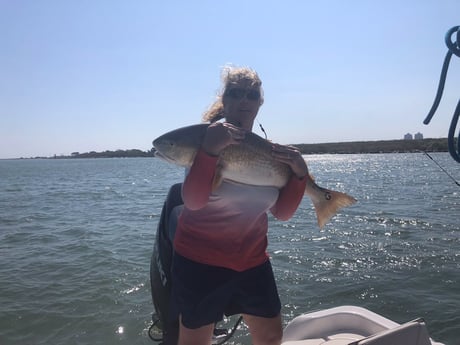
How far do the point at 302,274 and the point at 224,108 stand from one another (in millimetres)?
6882

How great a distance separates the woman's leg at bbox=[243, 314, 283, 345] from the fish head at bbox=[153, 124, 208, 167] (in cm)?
147

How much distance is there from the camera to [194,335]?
125 inches

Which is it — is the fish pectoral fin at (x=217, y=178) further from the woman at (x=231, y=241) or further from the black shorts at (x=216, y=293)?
the black shorts at (x=216, y=293)

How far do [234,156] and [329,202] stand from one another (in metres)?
1.20

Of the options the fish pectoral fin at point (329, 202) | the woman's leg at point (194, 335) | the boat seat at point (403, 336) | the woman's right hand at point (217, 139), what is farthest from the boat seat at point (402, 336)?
the woman's right hand at point (217, 139)

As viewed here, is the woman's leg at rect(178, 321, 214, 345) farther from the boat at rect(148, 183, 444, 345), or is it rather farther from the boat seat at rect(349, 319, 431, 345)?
the boat seat at rect(349, 319, 431, 345)

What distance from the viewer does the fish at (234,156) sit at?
2992 millimetres

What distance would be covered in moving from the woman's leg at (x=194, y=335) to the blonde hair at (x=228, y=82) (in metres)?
1.71

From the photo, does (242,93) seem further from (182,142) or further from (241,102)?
(182,142)

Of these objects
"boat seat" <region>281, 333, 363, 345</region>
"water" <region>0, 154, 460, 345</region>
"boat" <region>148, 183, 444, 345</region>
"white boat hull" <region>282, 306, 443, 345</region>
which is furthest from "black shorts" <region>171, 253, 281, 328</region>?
"water" <region>0, 154, 460, 345</region>

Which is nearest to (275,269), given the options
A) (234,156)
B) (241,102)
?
(241,102)

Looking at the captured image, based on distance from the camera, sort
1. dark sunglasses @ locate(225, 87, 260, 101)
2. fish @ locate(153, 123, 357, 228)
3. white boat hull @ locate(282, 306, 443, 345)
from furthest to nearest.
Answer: white boat hull @ locate(282, 306, 443, 345) < dark sunglasses @ locate(225, 87, 260, 101) < fish @ locate(153, 123, 357, 228)

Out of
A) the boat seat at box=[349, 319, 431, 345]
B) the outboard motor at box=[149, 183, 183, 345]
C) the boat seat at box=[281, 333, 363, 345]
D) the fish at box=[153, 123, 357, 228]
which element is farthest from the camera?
the boat seat at box=[281, 333, 363, 345]

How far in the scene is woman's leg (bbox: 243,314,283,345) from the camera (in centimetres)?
342
